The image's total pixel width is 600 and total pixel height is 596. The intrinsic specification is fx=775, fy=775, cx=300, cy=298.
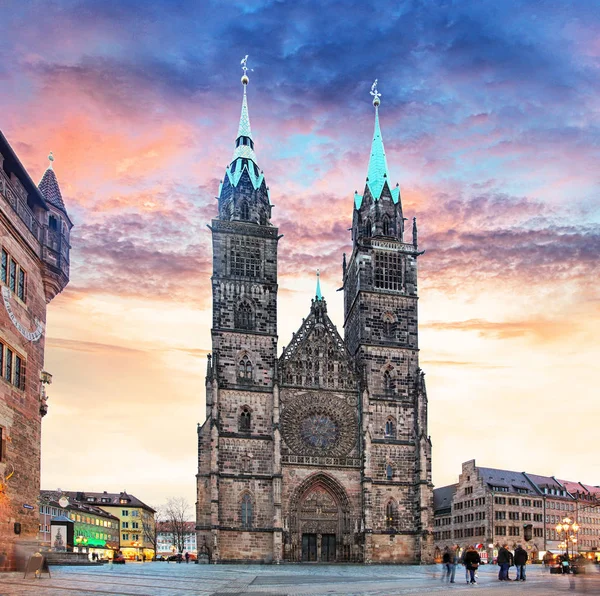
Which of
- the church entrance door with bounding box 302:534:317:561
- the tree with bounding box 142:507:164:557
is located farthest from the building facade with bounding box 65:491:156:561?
the church entrance door with bounding box 302:534:317:561

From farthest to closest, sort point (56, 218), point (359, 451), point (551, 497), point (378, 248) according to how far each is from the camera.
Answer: point (551, 497), point (378, 248), point (359, 451), point (56, 218)

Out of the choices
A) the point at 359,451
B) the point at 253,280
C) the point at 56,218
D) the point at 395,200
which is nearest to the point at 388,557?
the point at 359,451

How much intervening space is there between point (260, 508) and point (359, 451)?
955 centimetres

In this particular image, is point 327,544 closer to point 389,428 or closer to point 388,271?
point 389,428

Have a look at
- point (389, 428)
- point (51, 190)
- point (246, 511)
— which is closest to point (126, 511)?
point (246, 511)

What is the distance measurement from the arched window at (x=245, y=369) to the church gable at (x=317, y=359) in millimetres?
2731

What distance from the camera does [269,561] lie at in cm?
5984

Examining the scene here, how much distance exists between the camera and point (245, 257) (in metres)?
67.8

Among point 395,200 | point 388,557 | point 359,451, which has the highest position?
point 395,200

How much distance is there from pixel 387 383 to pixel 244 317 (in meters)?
13.7

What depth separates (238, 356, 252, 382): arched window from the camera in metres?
64.0

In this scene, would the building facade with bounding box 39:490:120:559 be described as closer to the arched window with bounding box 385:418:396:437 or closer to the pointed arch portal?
the pointed arch portal

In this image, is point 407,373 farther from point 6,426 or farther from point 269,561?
point 6,426

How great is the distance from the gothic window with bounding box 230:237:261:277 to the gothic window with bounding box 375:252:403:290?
11.0m
